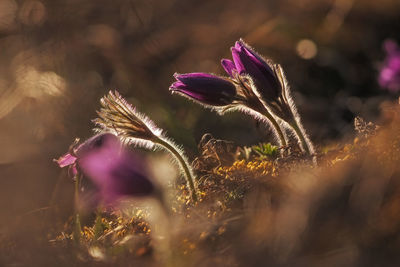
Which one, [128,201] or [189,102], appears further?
[189,102]

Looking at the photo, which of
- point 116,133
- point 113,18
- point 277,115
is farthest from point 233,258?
point 113,18

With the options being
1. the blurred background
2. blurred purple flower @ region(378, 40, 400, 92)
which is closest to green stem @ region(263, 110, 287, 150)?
the blurred background

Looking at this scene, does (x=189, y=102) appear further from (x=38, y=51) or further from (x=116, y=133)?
(x=116, y=133)

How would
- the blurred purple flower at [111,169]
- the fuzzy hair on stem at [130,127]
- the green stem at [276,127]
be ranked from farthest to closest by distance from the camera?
the green stem at [276,127]
the fuzzy hair on stem at [130,127]
the blurred purple flower at [111,169]

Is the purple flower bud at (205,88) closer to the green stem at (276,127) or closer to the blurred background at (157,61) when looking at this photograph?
the green stem at (276,127)

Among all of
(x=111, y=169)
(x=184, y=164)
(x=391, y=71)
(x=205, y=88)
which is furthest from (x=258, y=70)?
(x=391, y=71)

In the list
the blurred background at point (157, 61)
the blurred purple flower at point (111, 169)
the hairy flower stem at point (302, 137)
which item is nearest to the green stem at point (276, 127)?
the hairy flower stem at point (302, 137)

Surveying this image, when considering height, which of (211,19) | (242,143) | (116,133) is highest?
(211,19)

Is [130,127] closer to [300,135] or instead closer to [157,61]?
[300,135]
